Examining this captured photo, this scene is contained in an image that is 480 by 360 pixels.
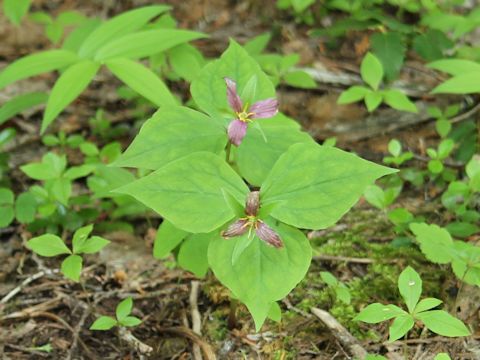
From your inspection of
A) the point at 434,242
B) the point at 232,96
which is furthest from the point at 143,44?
the point at 434,242

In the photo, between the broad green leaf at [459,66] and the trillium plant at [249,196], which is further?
the broad green leaf at [459,66]

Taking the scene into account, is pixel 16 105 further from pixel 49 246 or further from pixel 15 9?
pixel 49 246

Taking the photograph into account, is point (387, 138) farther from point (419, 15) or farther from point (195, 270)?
point (195, 270)

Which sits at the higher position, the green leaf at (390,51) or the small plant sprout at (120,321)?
the green leaf at (390,51)

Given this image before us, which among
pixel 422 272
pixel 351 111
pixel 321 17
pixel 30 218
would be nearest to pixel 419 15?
pixel 321 17

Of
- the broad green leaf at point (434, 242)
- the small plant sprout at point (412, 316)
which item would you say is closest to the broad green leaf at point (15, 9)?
the broad green leaf at point (434, 242)

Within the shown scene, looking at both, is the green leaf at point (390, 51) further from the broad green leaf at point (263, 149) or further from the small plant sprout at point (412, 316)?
the small plant sprout at point (412, 316)
